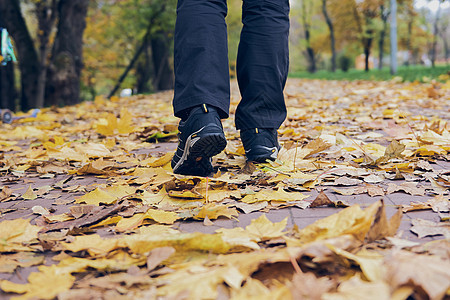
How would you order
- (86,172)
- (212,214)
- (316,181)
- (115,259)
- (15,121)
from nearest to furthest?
(115,259)
(212,214)
(316,181)
(86,172)
(15,121)

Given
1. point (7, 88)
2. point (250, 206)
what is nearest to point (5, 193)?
point (250, 206)

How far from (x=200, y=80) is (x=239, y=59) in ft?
1.38

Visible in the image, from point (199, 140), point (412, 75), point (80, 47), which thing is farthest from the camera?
point (412, 75)

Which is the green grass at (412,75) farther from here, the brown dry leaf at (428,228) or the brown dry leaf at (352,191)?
the brown dry leaf at (428,228)

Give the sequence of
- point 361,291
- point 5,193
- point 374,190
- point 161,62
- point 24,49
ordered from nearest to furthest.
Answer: point 361,291
point 374,190
point 5,193
point 24,49
point 161,62

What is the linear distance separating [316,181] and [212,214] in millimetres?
585

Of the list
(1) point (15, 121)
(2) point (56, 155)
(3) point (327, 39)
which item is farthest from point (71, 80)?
(3) point (327, 39)

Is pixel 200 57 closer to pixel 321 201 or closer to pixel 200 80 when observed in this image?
pixel 200 80

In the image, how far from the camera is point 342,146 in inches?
96.2

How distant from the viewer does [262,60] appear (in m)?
2.04

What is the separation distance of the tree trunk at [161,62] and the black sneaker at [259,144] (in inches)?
406

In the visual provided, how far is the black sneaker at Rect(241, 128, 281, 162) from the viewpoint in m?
2.04

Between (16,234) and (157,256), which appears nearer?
(157,256)

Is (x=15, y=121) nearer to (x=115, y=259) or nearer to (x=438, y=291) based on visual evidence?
(x=115, y=259)
